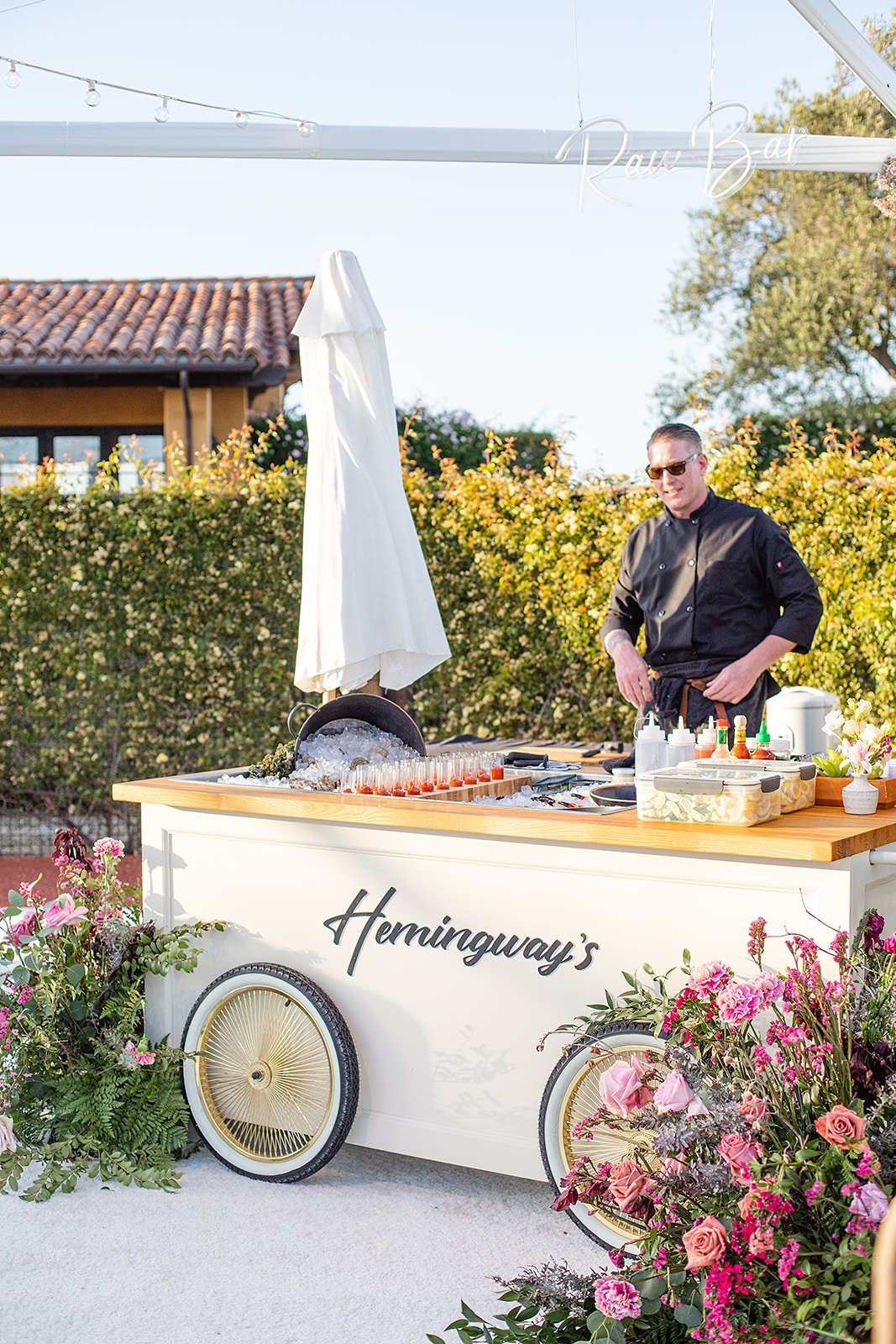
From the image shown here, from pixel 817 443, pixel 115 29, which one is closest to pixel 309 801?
pixel 115 29

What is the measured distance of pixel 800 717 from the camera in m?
4.37

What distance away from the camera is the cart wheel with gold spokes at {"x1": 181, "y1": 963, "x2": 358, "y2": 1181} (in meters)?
3.12

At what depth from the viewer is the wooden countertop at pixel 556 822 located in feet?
8.36

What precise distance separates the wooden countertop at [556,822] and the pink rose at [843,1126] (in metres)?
0.69

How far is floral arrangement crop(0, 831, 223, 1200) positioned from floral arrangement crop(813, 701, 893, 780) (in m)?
1.60

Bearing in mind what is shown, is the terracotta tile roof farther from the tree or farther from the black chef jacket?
the black chef jacket

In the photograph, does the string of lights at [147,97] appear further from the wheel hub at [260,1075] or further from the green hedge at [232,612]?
the wheel hub at [260,1075]

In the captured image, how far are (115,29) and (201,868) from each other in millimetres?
4594

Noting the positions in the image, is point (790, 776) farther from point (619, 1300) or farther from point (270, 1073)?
point (270, 1073)

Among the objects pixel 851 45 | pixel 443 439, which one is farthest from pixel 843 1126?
pixel 443 439

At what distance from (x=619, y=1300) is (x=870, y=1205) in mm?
444

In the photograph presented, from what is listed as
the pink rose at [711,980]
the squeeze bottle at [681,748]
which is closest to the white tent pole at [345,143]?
the squeeze bottle at [681,748]

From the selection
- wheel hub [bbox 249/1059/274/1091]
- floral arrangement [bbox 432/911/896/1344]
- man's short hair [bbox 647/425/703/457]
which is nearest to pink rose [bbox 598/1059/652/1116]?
floral arrangement [bbox 432/911/896/1344]

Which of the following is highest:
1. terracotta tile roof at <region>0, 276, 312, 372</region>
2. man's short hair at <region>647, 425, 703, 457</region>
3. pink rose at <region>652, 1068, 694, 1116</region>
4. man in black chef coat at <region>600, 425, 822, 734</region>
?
terracotta tile roof at <region>0, 276, 312, 372</region>
